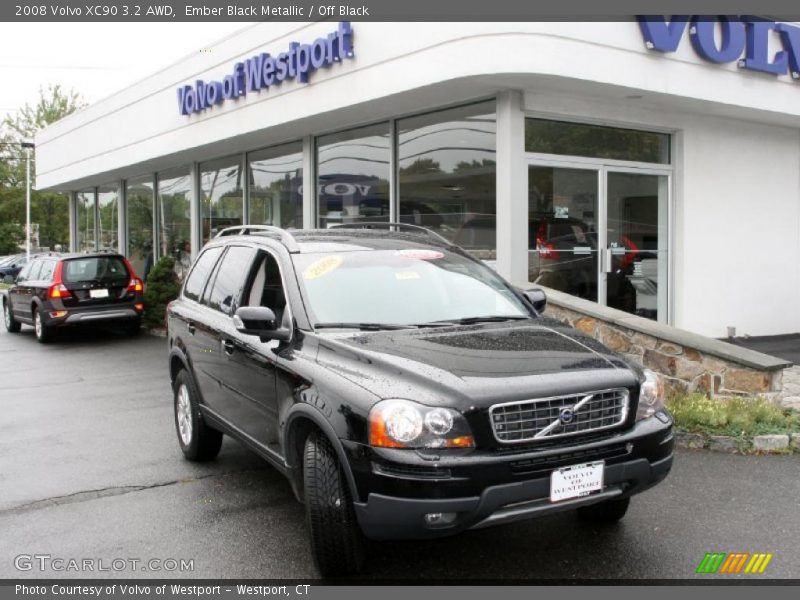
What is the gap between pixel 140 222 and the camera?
70.3ft

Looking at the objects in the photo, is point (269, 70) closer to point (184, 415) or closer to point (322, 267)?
point (184, 415)

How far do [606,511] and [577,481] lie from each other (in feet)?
3.57

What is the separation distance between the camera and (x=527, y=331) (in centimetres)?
445

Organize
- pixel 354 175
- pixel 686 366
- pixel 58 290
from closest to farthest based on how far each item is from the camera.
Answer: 1. pixel 686 366
2. pixel 354 175
3. pixel 58 290

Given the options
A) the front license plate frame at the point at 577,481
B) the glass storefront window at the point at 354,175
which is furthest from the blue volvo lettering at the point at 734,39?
the front license plate frame at the point at 577,481

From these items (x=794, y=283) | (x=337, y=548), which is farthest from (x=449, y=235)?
(x=337, y=548)

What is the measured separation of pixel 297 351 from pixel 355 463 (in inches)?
37.6

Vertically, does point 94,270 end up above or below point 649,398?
above

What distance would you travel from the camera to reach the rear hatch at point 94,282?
46.2 ft

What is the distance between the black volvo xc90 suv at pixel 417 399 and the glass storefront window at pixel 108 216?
19603mm

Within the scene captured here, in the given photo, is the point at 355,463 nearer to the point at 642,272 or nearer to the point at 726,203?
the point at 642,272

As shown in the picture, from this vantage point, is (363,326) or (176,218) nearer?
(363,326)

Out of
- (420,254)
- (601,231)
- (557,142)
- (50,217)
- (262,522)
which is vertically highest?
(50,217)

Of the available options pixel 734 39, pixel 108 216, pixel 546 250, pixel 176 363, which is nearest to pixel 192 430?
pixel 176 363
